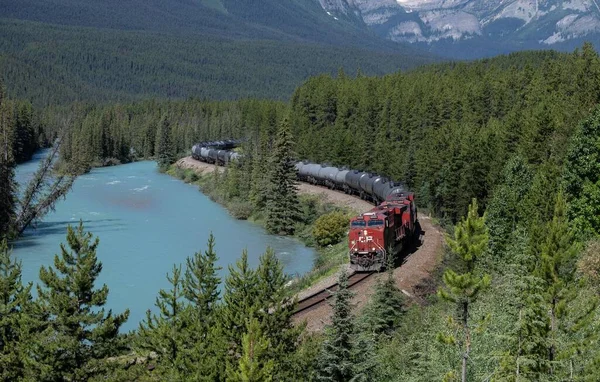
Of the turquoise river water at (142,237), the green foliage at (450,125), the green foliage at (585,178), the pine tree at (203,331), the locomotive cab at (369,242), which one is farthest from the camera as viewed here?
the green foliage at (450,125)

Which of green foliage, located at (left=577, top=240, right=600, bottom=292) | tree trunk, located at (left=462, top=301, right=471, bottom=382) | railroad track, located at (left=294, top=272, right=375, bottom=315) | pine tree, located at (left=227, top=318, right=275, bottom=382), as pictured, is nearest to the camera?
tree trunk, located at (left=462, top=301, right=471, bottom=382)

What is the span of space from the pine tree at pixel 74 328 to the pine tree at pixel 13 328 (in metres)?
0.68

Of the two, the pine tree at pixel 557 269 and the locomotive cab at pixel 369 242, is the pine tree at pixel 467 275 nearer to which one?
the pine tree at pixel 557 269

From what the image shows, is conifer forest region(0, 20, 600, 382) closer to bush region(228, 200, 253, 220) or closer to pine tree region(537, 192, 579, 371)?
pine tree region(537, 192, 579, 371)

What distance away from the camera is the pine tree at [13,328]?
25547mm

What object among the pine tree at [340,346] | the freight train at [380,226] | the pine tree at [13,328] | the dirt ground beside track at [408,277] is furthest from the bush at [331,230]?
the pine tree at [340,346]

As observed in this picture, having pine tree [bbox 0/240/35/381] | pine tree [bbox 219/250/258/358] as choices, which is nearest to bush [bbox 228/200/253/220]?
pine tree [bbox 0/240/35/381]

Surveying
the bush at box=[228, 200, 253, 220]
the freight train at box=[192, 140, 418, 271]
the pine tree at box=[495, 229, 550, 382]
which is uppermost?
the pine tree at box=[495, 229, 550, 382]

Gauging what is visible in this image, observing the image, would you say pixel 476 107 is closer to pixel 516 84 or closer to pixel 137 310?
pixel 516 84

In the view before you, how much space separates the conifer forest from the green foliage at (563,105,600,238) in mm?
126

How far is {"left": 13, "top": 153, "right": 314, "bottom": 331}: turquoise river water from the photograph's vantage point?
56469 mm

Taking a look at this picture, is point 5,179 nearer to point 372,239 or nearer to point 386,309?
point 372,239

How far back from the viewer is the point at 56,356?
83.3 feet

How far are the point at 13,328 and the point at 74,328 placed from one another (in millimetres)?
3026
